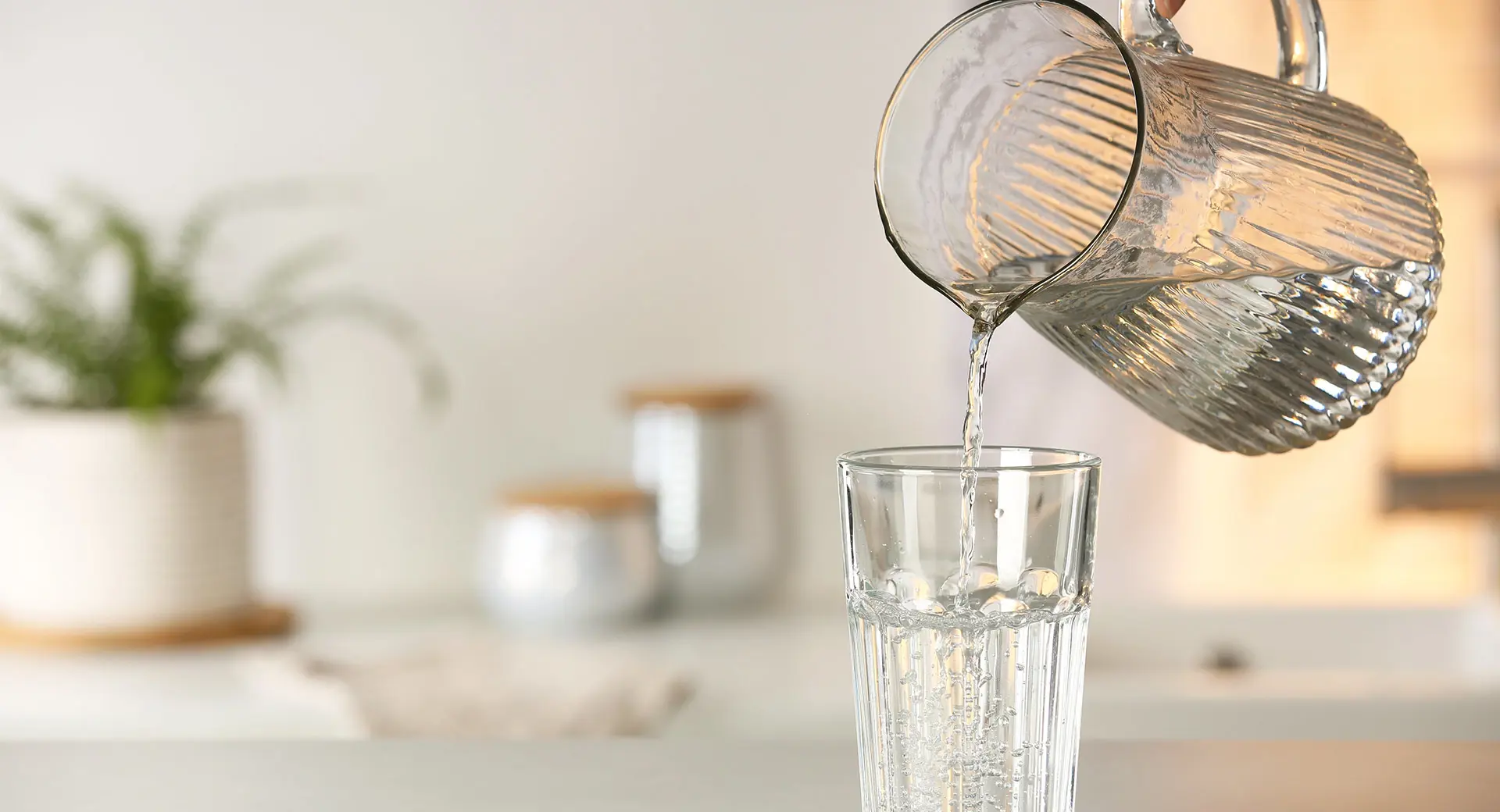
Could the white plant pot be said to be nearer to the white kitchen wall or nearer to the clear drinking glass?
the white kitchen wall

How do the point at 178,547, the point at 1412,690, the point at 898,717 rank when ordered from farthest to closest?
the point at 178,547 < the point at 1412,690 < the point at 898,717

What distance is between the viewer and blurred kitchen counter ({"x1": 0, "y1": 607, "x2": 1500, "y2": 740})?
1317 millimetres

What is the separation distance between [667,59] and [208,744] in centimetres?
143

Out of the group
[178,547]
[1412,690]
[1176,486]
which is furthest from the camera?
[1176,486]

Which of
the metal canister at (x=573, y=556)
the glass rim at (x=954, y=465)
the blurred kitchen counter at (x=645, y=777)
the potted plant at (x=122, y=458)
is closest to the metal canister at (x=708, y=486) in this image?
the metal canister at (x=573, y=556)

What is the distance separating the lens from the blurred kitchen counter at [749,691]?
132 centimetres

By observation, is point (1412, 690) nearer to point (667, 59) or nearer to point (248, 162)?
point (667, 59)

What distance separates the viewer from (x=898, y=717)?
434 mm

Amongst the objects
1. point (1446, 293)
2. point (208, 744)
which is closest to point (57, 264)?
point (208, 744)

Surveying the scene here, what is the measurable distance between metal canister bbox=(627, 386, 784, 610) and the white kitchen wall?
0.36 ft

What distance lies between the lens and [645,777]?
1.69 ft

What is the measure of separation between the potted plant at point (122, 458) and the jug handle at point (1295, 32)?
1280 millimetres

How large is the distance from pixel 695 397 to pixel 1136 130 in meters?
1.29

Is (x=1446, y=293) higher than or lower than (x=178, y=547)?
higher
